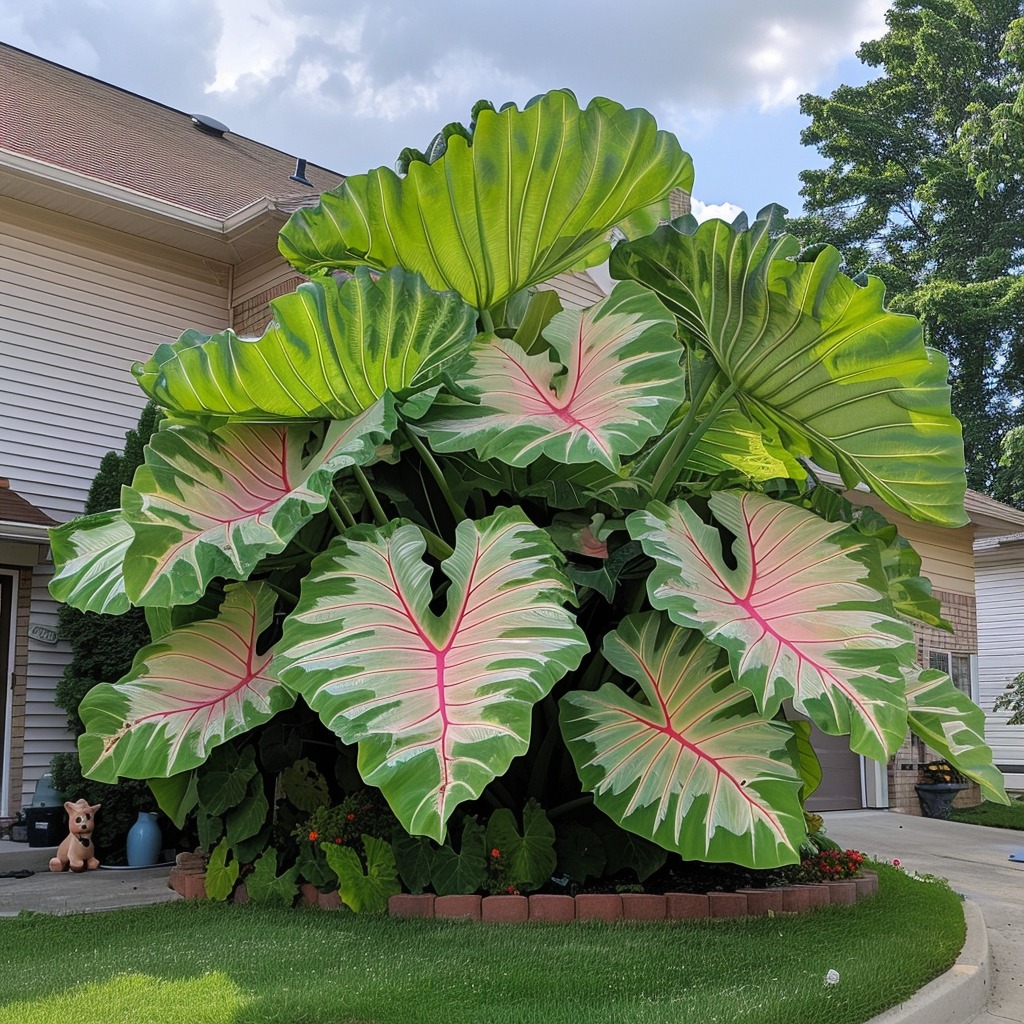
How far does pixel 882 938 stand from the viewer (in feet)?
13.8

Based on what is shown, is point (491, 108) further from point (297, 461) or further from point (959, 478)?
point (959, 478)

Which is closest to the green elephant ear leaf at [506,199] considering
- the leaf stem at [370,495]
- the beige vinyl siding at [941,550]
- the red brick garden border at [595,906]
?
the leaf stem at [370,495]

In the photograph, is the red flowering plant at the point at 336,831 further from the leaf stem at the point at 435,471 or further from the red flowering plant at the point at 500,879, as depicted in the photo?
the leaf stem at the point at 435,471

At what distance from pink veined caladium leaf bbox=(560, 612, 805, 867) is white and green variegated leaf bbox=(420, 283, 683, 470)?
853mm

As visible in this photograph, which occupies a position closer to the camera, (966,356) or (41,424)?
(41,424)

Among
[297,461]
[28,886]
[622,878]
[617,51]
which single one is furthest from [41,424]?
[617,51]

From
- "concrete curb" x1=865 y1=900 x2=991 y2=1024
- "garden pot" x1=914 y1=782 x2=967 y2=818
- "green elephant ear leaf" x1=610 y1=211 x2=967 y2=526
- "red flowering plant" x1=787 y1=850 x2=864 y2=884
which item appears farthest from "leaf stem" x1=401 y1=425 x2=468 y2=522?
"garden pot" x1=914 y1=782 x2=967 y2=818

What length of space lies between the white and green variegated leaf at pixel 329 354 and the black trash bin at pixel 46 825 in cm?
356

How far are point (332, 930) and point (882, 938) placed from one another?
2160 mm

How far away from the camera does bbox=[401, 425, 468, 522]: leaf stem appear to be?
4.53 meters

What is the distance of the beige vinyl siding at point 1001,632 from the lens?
54.1 feet

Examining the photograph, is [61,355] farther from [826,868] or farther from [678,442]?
[826,868]

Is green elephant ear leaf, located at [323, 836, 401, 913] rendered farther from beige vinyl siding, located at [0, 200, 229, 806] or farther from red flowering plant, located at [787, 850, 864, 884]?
beige vinyl siding, located at [0, 200, 229, 806]

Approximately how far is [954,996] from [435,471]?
111 inches
